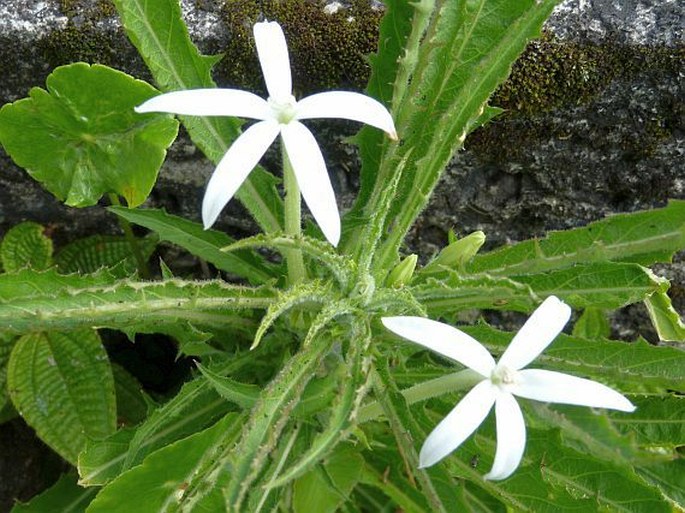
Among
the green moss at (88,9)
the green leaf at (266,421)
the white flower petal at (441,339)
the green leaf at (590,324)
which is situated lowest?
the green leaf at (266,421)

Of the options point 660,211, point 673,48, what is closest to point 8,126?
point 660,211

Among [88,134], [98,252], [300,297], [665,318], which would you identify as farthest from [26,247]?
[665,318]

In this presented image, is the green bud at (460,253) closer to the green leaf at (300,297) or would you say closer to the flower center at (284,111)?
the green leaf at (300,297)

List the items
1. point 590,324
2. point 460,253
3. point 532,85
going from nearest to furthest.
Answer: point 460,253 → point 532,85 → point 590,324

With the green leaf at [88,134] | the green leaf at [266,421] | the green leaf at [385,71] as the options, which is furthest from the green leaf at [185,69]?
the green leaf at [266,421]

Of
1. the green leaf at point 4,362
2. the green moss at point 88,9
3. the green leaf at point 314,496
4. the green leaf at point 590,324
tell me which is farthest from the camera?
the green leaf at point 590,324

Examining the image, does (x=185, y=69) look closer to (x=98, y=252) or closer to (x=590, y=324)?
(x=98, y=252)
